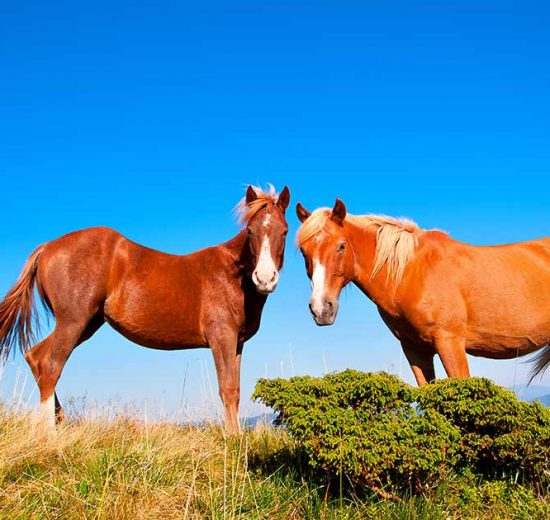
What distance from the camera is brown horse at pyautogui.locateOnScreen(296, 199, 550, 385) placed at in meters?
6.21

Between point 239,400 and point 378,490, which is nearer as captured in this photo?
point 378,490

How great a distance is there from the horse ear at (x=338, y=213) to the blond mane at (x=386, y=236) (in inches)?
2.6

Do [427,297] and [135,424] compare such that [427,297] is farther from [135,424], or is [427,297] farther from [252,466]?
[135,424]

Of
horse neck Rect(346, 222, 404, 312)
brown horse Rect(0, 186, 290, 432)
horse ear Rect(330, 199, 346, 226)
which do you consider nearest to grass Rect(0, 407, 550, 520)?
brown horse Rect(0, 186, 290, 432)

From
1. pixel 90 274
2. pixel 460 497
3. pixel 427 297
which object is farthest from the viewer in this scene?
pixel 90 274

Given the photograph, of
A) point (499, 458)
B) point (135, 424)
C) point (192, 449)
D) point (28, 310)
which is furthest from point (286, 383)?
point (28, 310)

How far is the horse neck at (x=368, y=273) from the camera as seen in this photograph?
6477mm

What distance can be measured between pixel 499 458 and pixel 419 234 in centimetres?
307

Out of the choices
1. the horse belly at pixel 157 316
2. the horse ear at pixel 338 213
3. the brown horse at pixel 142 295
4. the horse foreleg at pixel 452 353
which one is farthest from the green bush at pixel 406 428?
the horse belly at pixel 157 316

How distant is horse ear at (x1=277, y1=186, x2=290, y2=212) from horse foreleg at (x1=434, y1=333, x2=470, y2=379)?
273 centimetres

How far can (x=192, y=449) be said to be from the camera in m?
5.42

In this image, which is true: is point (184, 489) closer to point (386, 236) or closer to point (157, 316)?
point (157, 316)

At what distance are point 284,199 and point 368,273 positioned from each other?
1.71m

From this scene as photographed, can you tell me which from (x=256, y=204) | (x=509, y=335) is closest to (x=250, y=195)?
(x=256, y=204)
